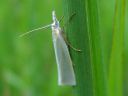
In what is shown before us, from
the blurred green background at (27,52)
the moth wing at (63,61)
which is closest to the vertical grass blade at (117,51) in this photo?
the moth wing at (63,61)

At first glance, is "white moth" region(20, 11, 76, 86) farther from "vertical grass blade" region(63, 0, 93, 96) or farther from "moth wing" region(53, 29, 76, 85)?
"vertical grass blade" region(63, 0, 93, 96)

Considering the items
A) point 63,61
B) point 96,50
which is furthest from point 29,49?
point 96,50

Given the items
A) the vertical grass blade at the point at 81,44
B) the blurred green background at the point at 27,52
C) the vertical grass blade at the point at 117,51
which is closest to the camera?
the vertical grass blade at the point at 81,44

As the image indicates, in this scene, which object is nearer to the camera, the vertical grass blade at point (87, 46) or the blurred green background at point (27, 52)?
the vertical grass blade at point (87, 46)

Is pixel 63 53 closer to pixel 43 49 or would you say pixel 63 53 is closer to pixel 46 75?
pixel 46 75

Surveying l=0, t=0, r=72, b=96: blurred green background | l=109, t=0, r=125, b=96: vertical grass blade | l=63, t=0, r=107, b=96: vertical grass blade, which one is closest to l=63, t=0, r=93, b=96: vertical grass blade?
l=63, t=0, r=107, b=96: vertical grass blade

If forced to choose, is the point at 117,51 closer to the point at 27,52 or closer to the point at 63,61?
the point at 63,61

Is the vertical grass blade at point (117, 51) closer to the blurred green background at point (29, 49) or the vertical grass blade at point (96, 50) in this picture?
the vertical grass blade at point (96, 50)

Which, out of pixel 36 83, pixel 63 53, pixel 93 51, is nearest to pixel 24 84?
pixel 36 83
